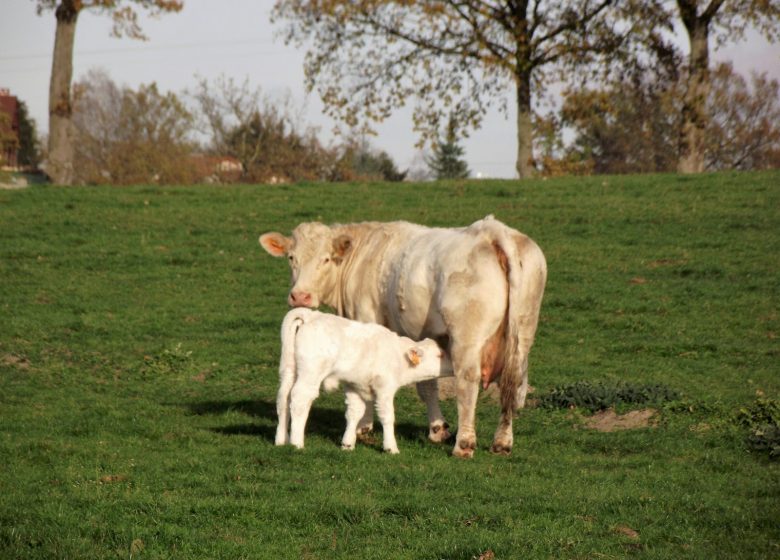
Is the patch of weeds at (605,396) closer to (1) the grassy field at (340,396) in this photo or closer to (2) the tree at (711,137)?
(1) the grassy field at (340,396)

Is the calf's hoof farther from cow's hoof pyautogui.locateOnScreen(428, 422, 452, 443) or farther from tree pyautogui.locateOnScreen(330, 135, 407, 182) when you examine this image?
tree pyautogui.locateOnScreen(330, 135, 407, 182)

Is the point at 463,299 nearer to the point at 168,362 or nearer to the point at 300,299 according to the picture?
the point at 300,299

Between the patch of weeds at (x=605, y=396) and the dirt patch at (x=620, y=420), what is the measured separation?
0.20 meters

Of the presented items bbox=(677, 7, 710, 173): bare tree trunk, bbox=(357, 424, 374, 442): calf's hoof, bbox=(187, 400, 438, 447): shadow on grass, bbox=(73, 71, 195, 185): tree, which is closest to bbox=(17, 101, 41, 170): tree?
bbox=(73, 71, 195, 185): tree

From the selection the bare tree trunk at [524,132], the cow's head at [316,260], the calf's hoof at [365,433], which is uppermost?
the bare tree trunk at [524,132]

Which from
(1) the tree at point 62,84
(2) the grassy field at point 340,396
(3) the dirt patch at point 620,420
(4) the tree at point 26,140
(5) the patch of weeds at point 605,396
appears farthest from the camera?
(4) the tree at point 26,140

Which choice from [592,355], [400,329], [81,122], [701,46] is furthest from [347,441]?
[81,122]

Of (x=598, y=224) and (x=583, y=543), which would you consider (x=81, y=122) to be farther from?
(x=583, y=543)

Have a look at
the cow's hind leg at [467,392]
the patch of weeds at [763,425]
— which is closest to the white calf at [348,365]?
the cow's hind leg at [467,392]

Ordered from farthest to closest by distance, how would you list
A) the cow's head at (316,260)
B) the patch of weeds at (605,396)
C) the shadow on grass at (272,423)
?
the patch of weeds at (605,396) < the cow's head at (316,260) < the shadow on grass at (272,423)

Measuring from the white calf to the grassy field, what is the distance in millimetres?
445

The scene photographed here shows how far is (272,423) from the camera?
13055mm

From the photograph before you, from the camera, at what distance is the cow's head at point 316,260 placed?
13312 millimetres

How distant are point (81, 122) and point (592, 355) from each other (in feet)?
250
